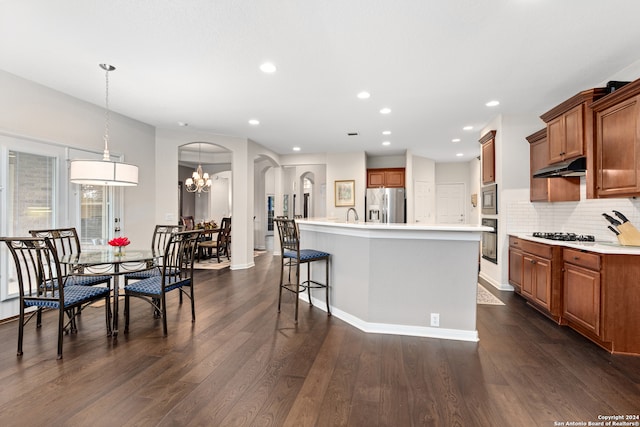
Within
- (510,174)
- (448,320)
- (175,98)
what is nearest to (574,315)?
(448,320)

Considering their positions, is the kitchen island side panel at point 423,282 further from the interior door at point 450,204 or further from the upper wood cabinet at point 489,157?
the interior door at point 450,204

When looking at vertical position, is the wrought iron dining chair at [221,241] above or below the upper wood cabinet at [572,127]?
below

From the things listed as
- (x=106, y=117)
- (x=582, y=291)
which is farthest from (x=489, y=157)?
(x=106, y=117)

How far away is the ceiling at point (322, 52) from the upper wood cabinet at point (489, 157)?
54 centimetres

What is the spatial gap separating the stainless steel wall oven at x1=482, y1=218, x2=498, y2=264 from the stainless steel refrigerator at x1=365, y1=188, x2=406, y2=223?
2.47 metres

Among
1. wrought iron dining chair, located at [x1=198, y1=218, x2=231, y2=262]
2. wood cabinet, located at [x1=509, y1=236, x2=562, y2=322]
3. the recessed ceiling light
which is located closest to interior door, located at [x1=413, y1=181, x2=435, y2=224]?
wood cabinet, located at [x1=509, y1=236, x2=562, y2=322]

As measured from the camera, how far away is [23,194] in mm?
3566

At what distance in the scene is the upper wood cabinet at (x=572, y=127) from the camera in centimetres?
311

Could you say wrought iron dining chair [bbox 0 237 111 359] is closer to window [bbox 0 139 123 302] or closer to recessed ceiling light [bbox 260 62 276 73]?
window [bbox 0 139 123 302]

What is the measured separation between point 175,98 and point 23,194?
2.08m

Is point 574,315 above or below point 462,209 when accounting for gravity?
below

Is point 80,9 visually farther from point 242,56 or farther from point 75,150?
point 75,150

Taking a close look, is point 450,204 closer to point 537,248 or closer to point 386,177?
point 386,177

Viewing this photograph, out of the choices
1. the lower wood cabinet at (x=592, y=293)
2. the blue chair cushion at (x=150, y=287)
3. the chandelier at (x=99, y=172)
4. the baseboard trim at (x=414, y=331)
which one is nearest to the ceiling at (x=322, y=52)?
the chandelier at (x=99, y=172)
